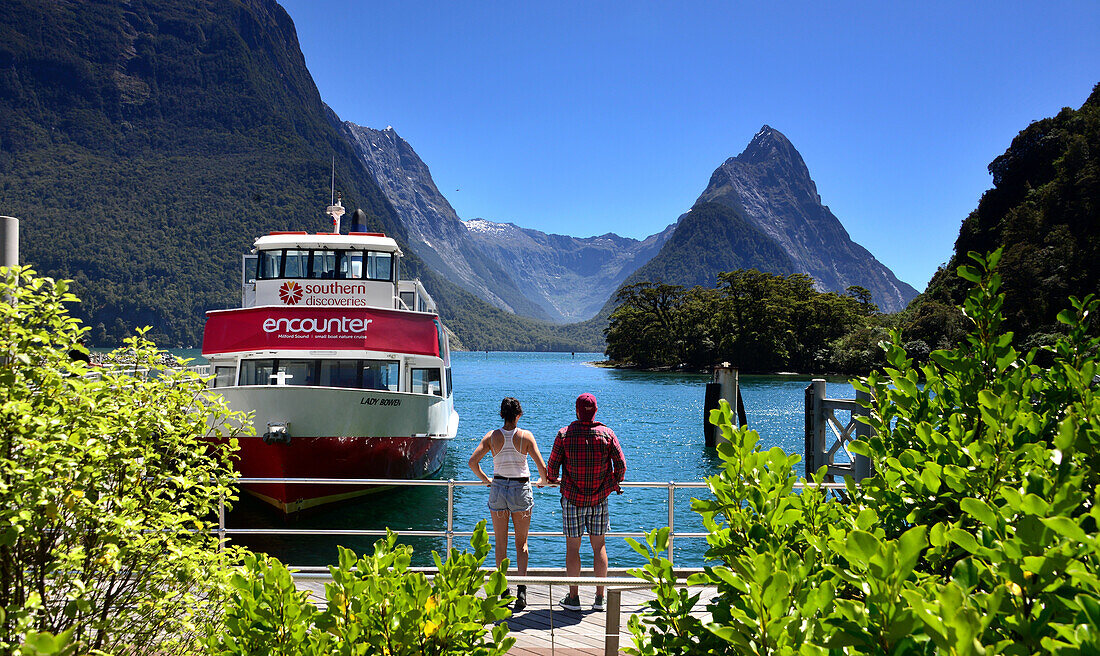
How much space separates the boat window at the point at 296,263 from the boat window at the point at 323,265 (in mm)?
165

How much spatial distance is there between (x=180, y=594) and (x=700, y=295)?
10462 cm

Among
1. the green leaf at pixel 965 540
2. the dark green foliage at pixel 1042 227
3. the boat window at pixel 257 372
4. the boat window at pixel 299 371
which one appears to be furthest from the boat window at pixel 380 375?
the dark green foliage at pixel 1042 227

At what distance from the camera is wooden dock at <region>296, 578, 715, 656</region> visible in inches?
193

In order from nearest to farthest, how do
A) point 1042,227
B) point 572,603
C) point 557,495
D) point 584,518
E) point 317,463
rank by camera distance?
point 572,603 → point 584,518 → point 317,463 → point 557,495 → point 1042,227

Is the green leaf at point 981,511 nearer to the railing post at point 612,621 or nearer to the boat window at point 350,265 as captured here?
the railing post at point 612,621

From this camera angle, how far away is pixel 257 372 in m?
12.8

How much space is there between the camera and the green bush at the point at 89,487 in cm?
217

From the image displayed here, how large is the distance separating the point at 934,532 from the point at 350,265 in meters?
14.8

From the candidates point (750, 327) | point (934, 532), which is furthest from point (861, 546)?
point (750, 327)

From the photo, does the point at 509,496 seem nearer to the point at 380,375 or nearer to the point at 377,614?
the point at 377,614

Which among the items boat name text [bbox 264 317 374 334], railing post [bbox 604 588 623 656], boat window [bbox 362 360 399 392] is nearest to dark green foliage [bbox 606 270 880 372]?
boat window [bbox 362 360 399 392]

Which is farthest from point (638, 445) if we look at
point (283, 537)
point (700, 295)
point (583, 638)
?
point (700, 295)

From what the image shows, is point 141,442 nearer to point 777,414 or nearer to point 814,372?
point 777,414

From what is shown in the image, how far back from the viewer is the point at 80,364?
2.48 meters
